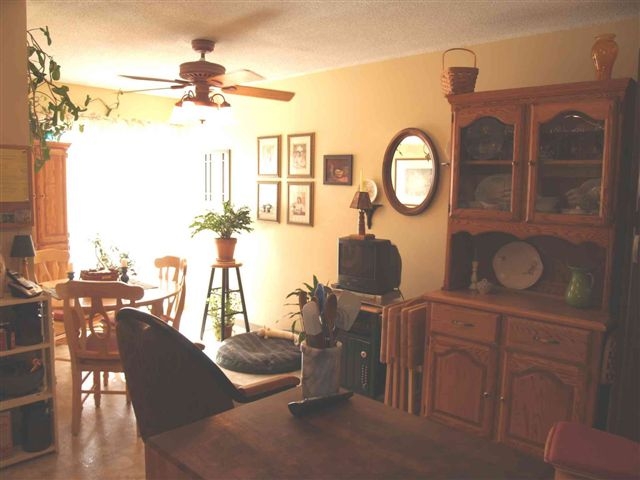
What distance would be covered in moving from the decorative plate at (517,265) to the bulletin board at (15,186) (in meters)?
2.73

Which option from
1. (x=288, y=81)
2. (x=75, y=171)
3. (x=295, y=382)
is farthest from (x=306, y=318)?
(x=75, y=171)

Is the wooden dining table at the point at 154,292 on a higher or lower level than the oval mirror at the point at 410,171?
lower

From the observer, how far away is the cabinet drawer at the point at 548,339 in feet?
8.20

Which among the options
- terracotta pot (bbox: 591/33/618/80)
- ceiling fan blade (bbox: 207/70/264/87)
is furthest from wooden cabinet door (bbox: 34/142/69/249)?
terracotta pot (bbox: 591/33/618/80)

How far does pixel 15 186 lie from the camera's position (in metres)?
2.69

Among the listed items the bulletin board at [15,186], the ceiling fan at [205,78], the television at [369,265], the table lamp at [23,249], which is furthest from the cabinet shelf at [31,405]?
the television at [369,265]

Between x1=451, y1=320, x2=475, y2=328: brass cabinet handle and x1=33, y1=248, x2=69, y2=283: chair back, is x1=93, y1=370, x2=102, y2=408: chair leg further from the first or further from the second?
x1=451, y1=320, x2=475, y2=328: brass cabinet handle

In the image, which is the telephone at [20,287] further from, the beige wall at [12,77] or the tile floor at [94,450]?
the tile floor at [94,450]

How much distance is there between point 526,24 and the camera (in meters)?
2.94

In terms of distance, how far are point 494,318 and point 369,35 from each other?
1.85m

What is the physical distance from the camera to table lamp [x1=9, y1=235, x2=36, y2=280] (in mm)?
2676

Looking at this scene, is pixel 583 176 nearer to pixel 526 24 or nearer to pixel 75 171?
pixel 526 24

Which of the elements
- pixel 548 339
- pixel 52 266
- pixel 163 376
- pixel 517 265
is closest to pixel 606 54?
pixel 517 265

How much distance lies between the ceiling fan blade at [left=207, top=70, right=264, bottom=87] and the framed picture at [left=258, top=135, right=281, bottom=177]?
1.57 m
